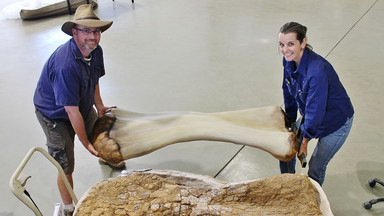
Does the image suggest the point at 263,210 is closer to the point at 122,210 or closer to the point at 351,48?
the point at 122,210

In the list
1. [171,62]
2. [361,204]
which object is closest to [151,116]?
[361,204]

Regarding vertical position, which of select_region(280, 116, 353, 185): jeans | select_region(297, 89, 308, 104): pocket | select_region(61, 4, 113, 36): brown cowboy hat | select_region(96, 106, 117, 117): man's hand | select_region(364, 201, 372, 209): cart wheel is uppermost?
select_region(61, 4, 113, 36): brown cowboy hat

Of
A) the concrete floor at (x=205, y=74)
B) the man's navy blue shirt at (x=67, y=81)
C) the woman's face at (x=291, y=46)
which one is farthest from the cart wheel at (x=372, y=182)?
the man's navy blue shirt at (x=67, y=81)

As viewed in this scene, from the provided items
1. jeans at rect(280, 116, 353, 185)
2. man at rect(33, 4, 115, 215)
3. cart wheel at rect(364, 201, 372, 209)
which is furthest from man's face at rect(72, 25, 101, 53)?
cart wheel at rect(364, 201, 372, 209)

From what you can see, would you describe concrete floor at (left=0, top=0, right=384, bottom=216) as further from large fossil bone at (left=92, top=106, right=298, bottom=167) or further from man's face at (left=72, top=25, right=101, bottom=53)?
man's face at (left=72, top=25, right=101, bottom=53)

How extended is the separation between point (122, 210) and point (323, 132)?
50.2 inches

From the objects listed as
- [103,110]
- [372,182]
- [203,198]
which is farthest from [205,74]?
[203,198]

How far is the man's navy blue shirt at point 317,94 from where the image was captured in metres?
1.83

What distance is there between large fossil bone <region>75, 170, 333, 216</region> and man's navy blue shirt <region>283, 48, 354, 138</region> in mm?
380

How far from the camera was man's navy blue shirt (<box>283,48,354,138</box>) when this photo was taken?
1835mm

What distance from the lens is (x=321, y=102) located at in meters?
1.86

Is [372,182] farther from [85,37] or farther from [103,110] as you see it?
[85,37]

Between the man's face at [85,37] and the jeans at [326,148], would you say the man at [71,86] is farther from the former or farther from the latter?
the jeans at [326,148]

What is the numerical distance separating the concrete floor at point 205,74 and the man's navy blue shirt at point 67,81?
906 millimetres
